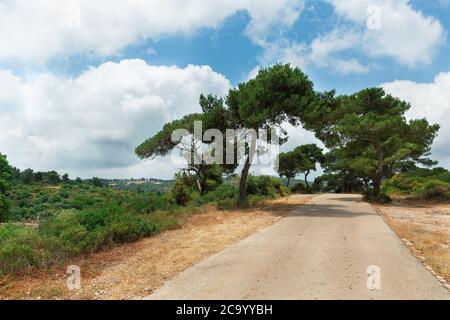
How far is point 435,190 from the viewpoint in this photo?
30.2 metres

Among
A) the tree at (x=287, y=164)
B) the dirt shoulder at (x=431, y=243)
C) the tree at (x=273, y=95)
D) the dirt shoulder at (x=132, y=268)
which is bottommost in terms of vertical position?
the dirt shoulder at (x=132, y=268)

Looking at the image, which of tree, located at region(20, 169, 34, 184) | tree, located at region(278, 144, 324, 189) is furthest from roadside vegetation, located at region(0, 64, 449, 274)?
tree, located at region(20, 169, 34, 184)

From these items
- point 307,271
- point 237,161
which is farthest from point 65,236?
point 237,161

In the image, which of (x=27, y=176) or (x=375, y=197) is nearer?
(x=375, y=197)

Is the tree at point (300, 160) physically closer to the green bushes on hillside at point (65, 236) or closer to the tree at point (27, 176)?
the green bushes on hillside at point (65, 236)

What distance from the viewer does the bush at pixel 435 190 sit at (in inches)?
1180

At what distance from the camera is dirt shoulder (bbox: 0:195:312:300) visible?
6129 mm

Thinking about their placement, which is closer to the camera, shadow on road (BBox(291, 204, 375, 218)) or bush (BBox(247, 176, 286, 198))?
shadow on road (BBox(291, 204, 375, 218))

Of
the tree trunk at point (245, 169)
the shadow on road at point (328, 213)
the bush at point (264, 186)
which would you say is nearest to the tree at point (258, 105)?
the tree trunk at point (245, 169)

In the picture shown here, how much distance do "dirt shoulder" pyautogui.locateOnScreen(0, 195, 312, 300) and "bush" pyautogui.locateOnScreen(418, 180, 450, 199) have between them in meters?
22.9

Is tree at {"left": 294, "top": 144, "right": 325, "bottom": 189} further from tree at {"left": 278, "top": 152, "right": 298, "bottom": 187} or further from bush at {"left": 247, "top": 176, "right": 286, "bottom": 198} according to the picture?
bush at {"left": 247, "top": 176, "right": 286, "bottom": 198}

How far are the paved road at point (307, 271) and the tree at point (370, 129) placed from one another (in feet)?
38.9

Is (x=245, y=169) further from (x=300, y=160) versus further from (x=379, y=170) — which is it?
(x=300, y=160)

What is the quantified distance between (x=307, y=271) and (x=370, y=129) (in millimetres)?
21134
